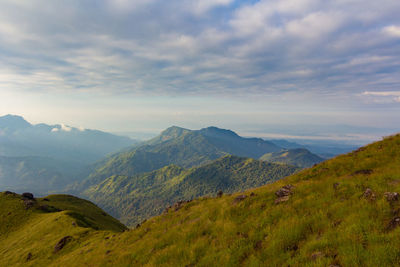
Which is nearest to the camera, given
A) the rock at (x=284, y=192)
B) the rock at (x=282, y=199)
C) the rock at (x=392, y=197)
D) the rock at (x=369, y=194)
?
the rock at (x=392, y=197)

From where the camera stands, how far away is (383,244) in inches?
287

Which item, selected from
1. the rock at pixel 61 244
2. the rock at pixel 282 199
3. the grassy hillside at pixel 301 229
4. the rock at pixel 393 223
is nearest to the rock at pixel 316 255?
the grassy hillside at pixel 301 229

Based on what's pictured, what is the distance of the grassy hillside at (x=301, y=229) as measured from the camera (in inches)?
312

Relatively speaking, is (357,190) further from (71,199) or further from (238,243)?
(71,199)

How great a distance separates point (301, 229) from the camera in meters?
10.3

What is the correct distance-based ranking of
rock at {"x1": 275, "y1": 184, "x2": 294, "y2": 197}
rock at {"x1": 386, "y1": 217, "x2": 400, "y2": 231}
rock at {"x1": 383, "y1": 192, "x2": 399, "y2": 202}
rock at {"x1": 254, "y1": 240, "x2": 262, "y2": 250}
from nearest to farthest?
rock at {"x1": 386, "y1": 217, "x2": 400, "y2": 231}, rock at {"x1": 383, "y1": 192, "x2": 399, "y2": 202}, rock at {"x1": 254, "y1": 240, "x2": 262, "y2": 250}, rock at {"x1": 275, "y1": 184, "x2": 294, "y2": 197}

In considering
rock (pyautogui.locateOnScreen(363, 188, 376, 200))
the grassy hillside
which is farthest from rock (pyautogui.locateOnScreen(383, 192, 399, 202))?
rock (pyautogui.locateOnScreen(363, 188, 376, 200))

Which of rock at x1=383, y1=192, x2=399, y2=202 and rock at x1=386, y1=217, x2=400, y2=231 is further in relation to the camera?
rock at x1=383, y1=192, x2=399, y2=202

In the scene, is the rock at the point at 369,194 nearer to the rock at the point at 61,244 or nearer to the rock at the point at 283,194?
the rock at the point at 283,194

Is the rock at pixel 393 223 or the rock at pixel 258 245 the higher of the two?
the rock at pixel 393 223

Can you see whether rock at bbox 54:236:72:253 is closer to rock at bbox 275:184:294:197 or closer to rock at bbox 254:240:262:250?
rock at bbox 254:240:262:250

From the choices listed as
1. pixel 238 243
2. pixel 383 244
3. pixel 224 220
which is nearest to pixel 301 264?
pixel 383 244

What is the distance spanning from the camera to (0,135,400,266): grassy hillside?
7934mm

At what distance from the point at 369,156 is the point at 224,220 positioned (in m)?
18.1
